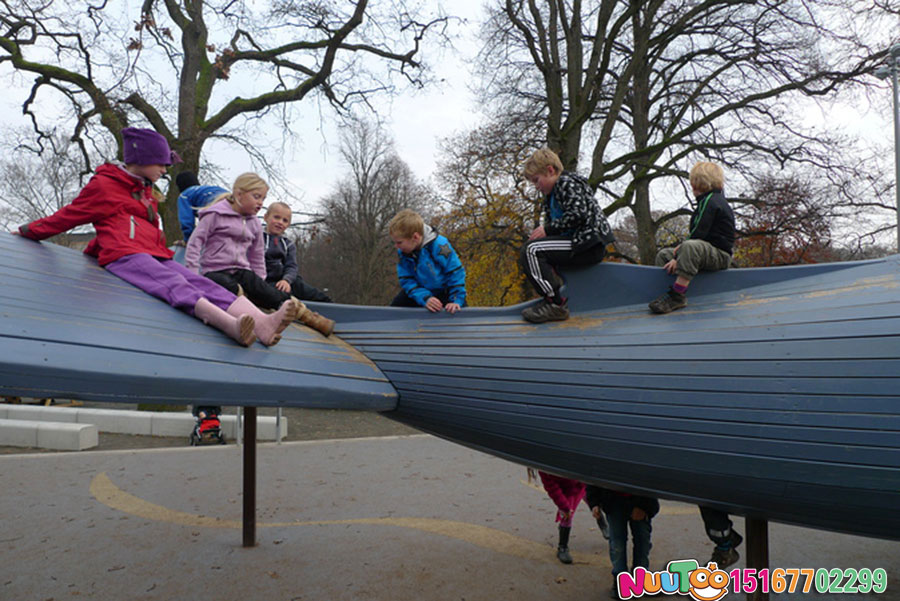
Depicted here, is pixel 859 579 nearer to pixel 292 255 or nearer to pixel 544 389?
pixel 544 389

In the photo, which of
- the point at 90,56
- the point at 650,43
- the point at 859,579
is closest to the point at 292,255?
the point at 859,579

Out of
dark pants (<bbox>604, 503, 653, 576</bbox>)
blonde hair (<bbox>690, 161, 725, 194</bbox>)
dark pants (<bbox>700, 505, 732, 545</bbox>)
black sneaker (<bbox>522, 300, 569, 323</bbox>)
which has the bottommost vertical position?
dark pants (<bbox>604, 503, 653, 576</bbox>)

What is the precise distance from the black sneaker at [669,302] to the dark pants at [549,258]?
521 millimetres

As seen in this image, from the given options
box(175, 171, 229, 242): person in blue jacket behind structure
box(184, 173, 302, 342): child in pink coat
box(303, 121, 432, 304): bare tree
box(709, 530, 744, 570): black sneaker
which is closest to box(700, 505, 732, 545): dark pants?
box(709, 530, 744, 570): black sneaker

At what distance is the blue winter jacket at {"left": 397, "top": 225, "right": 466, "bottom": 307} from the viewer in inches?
179

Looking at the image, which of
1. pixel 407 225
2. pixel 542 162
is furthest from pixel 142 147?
pixel 542 162

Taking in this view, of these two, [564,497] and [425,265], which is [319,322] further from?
[564,497]

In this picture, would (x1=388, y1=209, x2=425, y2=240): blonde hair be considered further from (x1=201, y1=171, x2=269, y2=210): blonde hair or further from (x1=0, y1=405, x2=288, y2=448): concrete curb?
(x1=0, y1=405, x2=288, y2=448): concrete curb

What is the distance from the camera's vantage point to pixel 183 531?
635 cm

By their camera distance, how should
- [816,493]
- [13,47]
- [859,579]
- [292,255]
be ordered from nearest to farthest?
[816,493] → [859,579] → [292,255] → [13,47]

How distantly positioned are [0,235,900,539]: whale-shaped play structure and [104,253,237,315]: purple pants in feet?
0.26

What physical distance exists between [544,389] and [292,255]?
11.3 feet

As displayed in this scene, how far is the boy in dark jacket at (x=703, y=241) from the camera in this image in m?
3.66

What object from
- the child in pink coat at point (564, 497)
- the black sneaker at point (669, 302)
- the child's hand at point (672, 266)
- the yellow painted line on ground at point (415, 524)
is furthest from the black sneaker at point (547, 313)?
A: the yellow painted line on ground at point (415, 524)
